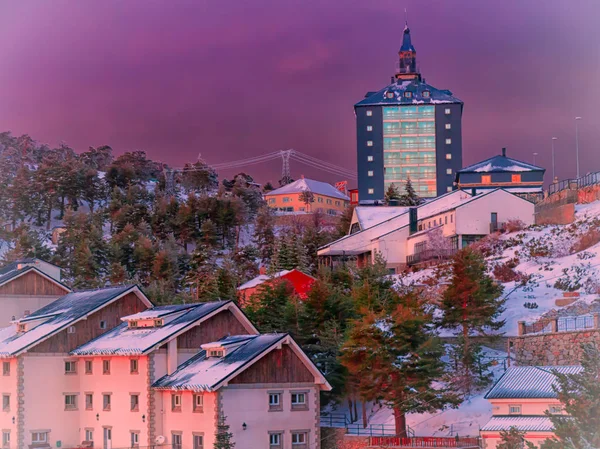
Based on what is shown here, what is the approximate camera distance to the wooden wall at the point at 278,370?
47500 millimetres

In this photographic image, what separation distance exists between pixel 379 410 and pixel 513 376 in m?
9.28

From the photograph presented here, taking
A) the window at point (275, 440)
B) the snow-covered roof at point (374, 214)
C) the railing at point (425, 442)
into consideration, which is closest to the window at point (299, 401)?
the window at point (275, 440)

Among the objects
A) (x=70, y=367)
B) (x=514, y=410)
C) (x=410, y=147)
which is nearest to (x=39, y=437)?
(x=70, y=367)

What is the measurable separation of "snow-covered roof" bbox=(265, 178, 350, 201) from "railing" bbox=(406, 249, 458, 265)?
6561cm

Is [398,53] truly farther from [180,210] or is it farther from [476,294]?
[476,294]

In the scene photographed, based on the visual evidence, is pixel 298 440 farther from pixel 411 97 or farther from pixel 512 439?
pixel 411 97

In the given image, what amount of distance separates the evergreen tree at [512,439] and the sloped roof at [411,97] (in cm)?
9683

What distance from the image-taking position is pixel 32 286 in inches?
2569

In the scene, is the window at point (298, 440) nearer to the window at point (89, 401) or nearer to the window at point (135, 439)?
the window at point (135, 439)

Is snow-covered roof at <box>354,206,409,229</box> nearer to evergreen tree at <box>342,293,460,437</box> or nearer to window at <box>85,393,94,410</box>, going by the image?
window at <box>85,393,94,410</box>

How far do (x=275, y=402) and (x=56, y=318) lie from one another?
15737 millimetres

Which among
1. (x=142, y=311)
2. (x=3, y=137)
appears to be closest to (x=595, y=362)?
(x=142, y=311)

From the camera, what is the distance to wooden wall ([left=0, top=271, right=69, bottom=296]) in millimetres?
64562

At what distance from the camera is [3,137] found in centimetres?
15538
